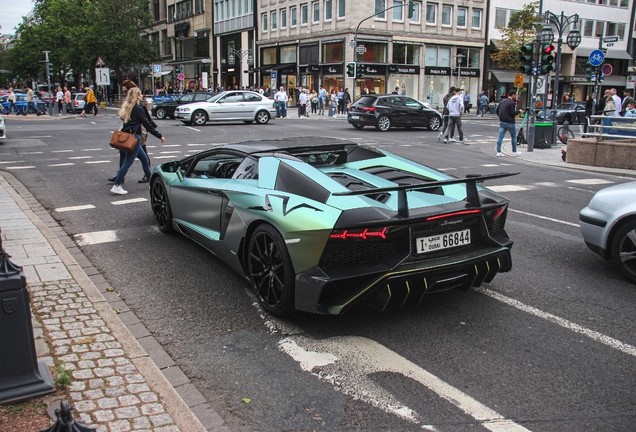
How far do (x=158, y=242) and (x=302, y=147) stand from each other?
94.7 inches

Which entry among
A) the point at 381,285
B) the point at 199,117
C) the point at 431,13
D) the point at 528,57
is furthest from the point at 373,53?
the point at 381,285

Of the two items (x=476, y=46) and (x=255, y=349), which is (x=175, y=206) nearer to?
(x=255, y=349)

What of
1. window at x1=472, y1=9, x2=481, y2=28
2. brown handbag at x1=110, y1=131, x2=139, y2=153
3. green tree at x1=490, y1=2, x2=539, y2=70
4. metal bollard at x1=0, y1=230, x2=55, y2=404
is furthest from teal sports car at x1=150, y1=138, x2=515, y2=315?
window at x1=472, y1=9, x2=481, y2=28

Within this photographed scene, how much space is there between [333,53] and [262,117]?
22296 millimetres

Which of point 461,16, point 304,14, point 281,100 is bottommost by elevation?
point 281,100

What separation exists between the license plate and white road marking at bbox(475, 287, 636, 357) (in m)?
0.90

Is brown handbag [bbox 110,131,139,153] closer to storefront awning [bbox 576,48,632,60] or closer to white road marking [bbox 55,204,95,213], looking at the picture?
white road marking [bbox 55,204,95,213]

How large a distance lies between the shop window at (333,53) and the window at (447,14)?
10.7 m

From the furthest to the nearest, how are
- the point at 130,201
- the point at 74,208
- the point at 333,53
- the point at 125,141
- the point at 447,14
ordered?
the point at 447,14, the point at 333,53, the point at 125,141, the point at 130,201, the point at 74,208

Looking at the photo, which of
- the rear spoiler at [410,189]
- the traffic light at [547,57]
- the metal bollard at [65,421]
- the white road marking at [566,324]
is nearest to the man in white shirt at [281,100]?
the traffic light at [547,57]

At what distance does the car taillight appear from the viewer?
12.5 ft

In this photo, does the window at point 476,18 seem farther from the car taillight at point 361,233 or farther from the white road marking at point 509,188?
the car taillight at point 361,233

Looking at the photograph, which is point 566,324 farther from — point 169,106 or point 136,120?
point 169,106

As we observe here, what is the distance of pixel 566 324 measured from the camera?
14.3 ft
